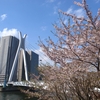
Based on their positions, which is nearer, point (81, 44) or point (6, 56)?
point (81, 44)

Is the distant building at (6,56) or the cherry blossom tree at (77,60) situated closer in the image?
the cherry blossom tree at (77,60)

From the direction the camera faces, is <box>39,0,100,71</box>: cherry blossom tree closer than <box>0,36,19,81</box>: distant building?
Result: Yes

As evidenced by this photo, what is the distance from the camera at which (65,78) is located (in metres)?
4.17

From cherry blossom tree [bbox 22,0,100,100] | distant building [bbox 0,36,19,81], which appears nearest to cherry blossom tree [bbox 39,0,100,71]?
cherry blossom tree [bbox 22,0,100,100]

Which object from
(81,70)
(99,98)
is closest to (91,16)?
(81,70)

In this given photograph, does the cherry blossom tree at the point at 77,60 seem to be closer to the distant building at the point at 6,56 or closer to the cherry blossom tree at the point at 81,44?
the cherry blossom tree at the point at 81,44

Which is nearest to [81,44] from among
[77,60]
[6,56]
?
[77,60]

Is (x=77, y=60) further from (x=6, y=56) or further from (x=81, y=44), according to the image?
(x=6, y=56)

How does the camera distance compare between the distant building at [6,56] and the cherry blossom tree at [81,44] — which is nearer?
the cherry blossom tree at [81,44]

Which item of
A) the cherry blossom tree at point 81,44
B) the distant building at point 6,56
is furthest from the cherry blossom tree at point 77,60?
the distant building at point 6,56

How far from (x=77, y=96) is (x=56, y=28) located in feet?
6.40

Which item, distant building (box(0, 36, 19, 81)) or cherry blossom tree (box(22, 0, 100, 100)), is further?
distant building (box(0, 36, 19, 81))

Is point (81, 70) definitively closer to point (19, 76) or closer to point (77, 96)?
point (77, 96)

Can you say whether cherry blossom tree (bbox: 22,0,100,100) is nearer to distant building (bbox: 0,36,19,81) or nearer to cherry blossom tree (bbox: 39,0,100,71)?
cherry blossom tree (bbox: 39,0,100,71)
